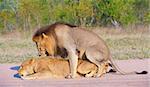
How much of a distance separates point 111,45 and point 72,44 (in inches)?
323

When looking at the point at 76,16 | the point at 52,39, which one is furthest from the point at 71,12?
the point at 52,39

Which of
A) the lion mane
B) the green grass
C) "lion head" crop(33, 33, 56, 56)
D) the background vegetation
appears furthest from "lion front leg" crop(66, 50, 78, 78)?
the background vegetation

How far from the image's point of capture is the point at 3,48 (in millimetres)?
19078

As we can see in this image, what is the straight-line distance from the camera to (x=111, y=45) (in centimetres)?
1783

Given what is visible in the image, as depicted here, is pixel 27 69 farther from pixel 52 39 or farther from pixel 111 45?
pixel 111 45

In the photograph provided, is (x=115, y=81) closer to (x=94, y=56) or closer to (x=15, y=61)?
(x=94, y=56)

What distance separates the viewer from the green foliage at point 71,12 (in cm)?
2556

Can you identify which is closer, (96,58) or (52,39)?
(96,58)

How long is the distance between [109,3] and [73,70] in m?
18.3

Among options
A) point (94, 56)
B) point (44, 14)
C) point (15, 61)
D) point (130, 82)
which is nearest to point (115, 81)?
point (130, 82)

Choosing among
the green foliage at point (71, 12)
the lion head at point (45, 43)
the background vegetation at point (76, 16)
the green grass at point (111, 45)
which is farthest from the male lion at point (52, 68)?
the green foliage at point (71, 12)

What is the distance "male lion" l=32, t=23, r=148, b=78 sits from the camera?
967 centimetres

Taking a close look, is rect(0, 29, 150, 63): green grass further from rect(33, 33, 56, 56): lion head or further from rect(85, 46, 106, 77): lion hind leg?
rect(33, 33, 56, 56): lion head

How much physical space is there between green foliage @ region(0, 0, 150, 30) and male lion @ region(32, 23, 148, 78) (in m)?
14.8
